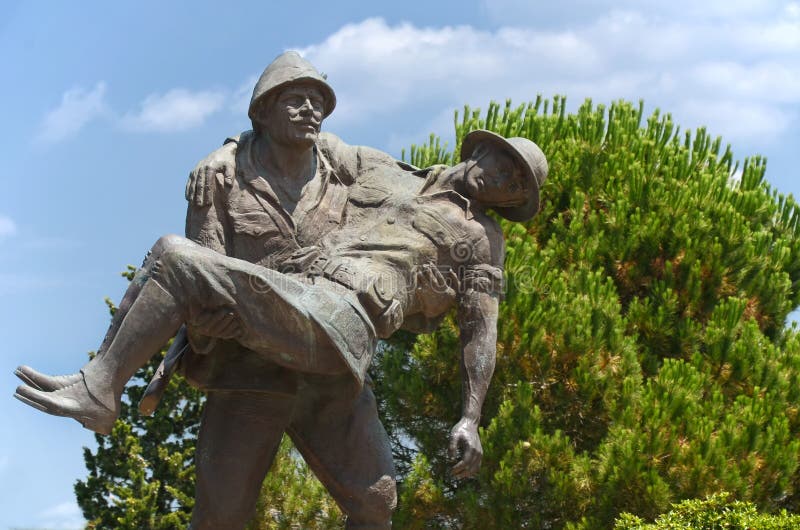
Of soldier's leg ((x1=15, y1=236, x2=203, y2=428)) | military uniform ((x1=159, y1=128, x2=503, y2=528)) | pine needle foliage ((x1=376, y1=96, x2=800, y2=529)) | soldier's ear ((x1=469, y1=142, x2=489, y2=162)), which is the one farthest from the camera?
pine needle foliage ((x1=376, y1=96, x2=800, y2=529))

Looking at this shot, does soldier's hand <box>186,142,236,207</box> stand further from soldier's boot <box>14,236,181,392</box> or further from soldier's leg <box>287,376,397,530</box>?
soldier's leg <box>287,376,397,530</box>

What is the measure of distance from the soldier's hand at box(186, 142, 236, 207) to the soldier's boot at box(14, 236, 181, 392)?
45 centimetres

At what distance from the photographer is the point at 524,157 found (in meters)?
5.35

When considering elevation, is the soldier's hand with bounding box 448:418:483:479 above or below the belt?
below

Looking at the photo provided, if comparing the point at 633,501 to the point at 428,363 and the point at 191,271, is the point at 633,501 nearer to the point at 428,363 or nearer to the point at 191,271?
the point at 428,363

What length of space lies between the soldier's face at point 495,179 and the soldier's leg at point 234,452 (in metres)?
1.29

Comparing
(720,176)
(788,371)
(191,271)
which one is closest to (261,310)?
(191,271)

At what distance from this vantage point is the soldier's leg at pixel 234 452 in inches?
196

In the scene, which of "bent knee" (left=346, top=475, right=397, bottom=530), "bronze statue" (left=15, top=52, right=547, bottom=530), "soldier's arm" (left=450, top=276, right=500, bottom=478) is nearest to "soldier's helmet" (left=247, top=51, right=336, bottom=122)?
"bronze statue" (left=15, top=52, right=547, bottom=530)

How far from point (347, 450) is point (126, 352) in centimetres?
111

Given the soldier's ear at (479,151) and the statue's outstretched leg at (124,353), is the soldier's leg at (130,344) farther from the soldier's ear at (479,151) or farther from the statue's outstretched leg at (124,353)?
the soldier's ear at (479,151)

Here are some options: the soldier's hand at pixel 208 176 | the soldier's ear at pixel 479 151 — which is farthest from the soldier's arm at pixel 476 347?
the soldier's hand at pixel 208 176

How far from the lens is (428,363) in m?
10.2

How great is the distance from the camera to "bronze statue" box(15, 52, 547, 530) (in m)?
4.64
